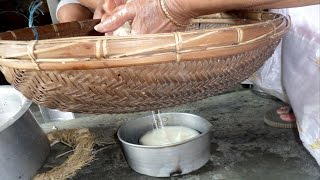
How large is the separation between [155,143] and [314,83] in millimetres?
469

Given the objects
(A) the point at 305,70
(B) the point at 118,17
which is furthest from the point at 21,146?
(A) the point at 305,70

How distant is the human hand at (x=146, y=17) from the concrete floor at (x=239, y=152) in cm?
47

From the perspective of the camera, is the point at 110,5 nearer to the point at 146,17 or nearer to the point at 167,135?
the point at 146,17

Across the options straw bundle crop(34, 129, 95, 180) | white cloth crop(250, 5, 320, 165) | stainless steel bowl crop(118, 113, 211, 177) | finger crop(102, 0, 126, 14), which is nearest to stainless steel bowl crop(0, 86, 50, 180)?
straw bundle crop(34, 129, 95, 180)

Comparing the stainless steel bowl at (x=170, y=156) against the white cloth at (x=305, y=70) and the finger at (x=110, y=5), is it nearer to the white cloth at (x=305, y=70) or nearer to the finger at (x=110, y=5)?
the white cloth at (x=305, y=70)

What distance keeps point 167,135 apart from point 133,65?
0.51 meters

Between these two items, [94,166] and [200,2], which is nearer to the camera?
[200,2]

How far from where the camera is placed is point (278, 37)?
2.24 feet

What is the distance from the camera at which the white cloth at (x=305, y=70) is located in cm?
83

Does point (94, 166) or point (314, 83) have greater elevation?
point (314, 83)

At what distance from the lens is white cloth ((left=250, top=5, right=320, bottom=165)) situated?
0.83 meters

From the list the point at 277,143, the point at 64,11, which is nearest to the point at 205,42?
the point at 277,143

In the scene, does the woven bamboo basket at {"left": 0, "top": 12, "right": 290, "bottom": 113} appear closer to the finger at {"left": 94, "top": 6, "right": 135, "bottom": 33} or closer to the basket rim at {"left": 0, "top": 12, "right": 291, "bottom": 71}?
the basket rim at {"left": 0, "top": 12, "right": 291, "bottom": 71}

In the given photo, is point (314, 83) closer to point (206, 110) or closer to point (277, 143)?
point (277, 143)
